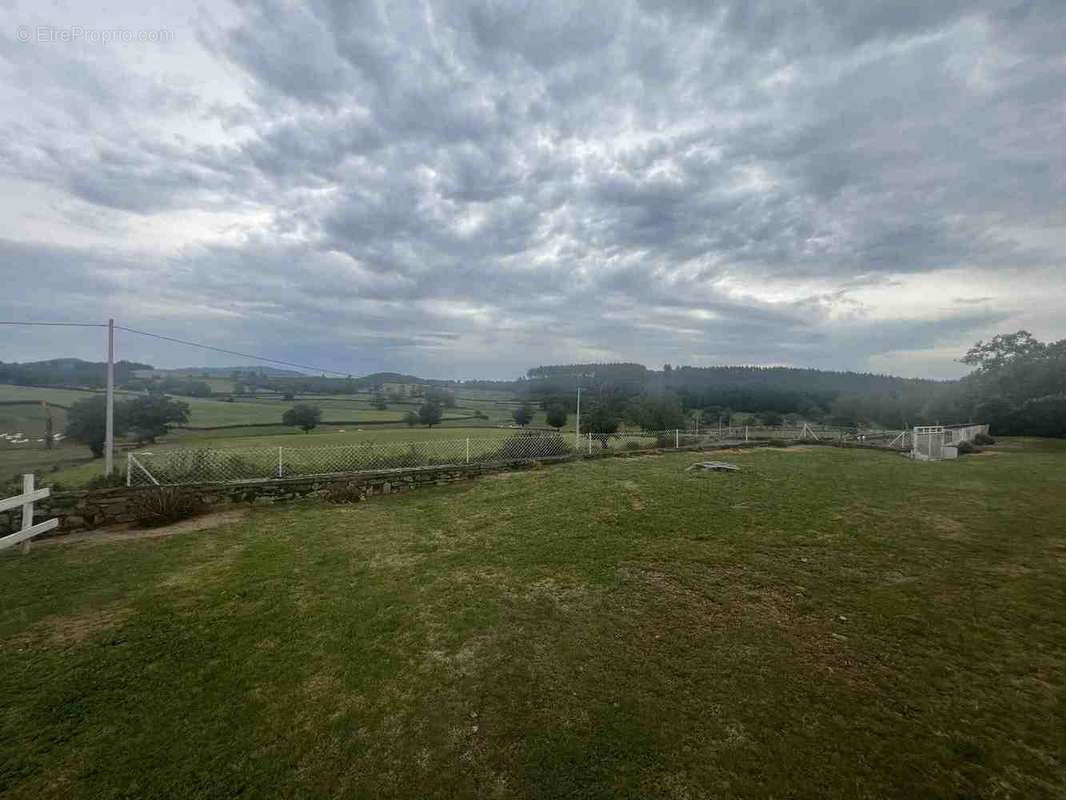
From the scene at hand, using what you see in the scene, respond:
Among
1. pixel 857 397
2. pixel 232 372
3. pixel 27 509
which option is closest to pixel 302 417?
pixel 232 372

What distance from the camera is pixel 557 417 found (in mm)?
21969

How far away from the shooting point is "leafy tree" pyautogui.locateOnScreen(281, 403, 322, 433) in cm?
1496

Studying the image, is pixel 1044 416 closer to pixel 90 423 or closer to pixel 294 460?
pixel 294 460

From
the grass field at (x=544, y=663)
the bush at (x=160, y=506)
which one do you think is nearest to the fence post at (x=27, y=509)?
the grass field at (x=544, y=663)

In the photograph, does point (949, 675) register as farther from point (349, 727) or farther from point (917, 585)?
point (349, 727)

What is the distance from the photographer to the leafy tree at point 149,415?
9391 mm

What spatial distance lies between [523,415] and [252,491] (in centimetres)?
1567

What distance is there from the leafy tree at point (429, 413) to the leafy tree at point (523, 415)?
428cm

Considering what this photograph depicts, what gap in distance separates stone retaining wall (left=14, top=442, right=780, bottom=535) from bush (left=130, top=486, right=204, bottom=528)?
0.11 m

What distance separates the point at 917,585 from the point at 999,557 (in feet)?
6.11

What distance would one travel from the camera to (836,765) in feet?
7.91

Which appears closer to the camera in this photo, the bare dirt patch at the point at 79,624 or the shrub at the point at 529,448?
the bare dirt patch at the point at 79,624

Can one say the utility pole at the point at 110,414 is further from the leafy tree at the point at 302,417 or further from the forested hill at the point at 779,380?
the forested hill at the point at 779,380

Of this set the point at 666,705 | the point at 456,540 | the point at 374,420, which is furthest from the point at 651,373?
the point at 666,705
